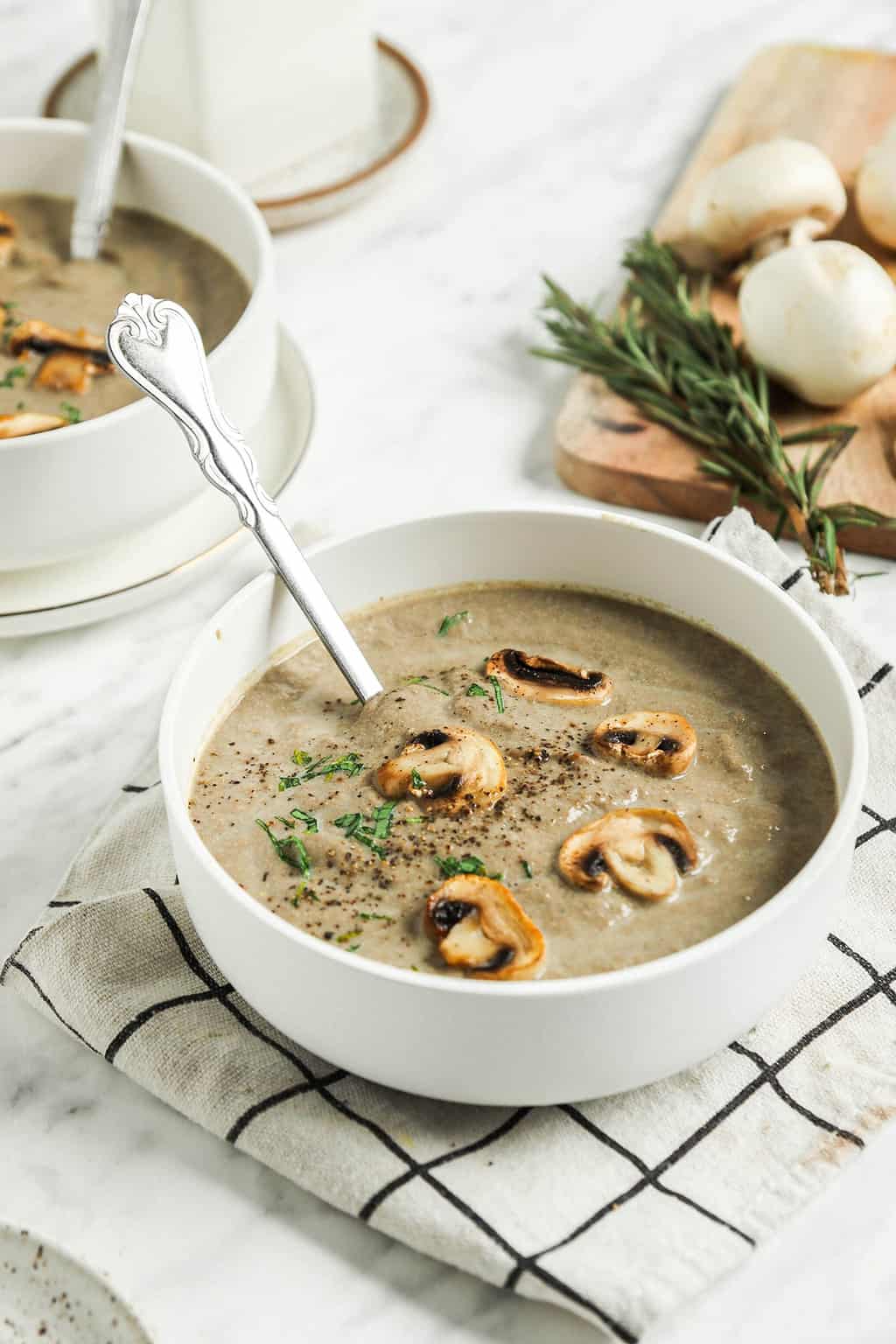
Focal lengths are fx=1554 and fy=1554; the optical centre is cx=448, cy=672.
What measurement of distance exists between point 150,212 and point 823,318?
0.89 metres

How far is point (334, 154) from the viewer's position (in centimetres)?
239

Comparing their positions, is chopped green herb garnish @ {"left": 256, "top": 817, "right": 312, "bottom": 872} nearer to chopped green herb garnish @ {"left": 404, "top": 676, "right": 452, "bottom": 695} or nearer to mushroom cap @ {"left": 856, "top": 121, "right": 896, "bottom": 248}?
chopped green herb garnish @ {"left": 404, "top": 676, "right": 452, "bottom": 695}

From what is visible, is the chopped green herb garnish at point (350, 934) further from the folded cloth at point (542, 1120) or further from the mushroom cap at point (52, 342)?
the mushroom cap at point (52, 342)

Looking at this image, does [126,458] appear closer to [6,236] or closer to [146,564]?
[146,564]

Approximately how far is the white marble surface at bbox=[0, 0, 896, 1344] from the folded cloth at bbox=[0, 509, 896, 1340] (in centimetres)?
4

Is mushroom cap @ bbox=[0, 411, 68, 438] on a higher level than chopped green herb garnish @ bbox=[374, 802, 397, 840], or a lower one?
lower

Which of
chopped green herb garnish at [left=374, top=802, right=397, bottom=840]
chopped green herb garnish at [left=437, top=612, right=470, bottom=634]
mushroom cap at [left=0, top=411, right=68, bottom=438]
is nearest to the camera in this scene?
chopped green herb garnish at [left=374, top=802, right=397, bottom=840]

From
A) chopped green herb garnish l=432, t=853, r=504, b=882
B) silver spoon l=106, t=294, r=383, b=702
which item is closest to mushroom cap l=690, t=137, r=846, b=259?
silver spoon l=106, t=294, r=383, b=702

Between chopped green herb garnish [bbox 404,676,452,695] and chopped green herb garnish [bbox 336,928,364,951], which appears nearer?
chopped green herb garnish [bbox 336,928,364,951]

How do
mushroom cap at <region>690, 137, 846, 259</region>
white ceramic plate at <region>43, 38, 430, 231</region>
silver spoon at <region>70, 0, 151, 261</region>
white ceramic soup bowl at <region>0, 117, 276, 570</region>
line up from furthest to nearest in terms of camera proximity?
white ceramic plate at <region>43, 38, 430, 231</region> → mushroom cap at <region>690, 137, 846, 259</region> → silver spoon at <region>70, 0, 151, 261</region> → white ceramic soup bowl at <region>0, 117, 276, 570</region>

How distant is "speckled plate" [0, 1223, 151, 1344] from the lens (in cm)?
101

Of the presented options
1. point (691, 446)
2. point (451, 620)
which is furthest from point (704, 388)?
point (451, 620)

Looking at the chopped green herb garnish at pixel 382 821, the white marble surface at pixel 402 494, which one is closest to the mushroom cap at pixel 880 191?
the white marble surface at pixel 402 494

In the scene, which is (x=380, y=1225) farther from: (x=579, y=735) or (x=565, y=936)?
(x=579, y=735)
